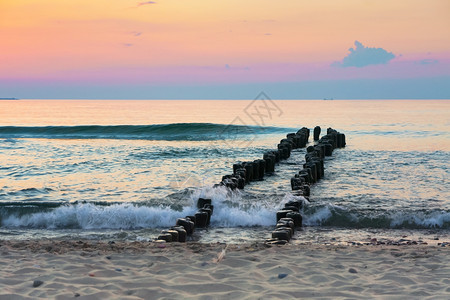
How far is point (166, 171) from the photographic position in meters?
16.8

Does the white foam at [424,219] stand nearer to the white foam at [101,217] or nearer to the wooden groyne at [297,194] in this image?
the wooden groyne at [297,194]

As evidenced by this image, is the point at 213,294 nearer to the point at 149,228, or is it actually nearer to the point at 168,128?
the point at 149,228

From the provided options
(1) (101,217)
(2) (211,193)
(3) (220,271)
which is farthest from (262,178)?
(3) (220,271)

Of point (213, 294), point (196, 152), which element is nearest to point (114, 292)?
point (213, 294)

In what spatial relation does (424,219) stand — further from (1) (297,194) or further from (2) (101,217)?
(2) (101,217)

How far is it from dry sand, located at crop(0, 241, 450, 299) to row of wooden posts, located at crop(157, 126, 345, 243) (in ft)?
2.54

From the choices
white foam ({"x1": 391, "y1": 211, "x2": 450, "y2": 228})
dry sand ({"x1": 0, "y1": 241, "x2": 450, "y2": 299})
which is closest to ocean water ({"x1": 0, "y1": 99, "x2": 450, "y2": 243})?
white foam ({"x1": 391, "y1": 211, "x2": 450, "y2": 228})

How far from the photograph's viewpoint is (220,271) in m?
5.80

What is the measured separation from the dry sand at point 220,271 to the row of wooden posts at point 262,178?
2.54 ft

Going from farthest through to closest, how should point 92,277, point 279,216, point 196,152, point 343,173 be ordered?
point 196,152 < point 343,173 < point 279,216 < point 92,277

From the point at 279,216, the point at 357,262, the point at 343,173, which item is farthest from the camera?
the point at 343,173

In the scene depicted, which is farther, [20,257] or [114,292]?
[20,257]

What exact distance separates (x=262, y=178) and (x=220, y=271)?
30.2 ft

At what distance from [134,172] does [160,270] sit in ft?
35.4
